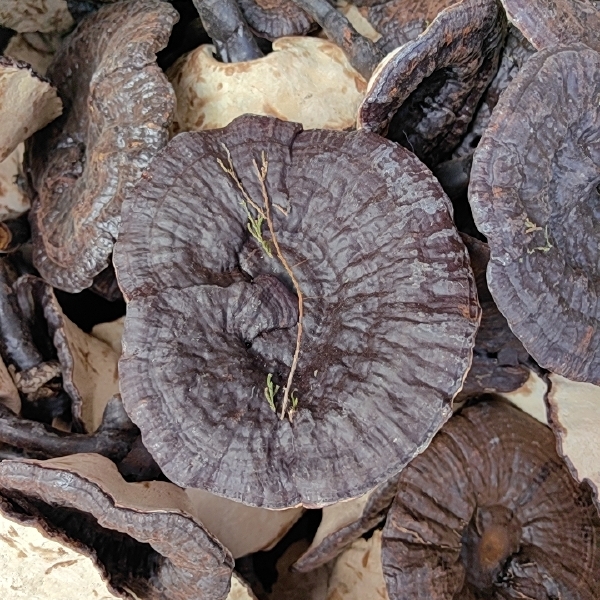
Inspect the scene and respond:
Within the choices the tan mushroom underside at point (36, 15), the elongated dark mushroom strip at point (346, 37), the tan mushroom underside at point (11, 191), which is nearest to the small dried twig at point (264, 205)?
the elongated dark mushroom strip at point (346, 37)

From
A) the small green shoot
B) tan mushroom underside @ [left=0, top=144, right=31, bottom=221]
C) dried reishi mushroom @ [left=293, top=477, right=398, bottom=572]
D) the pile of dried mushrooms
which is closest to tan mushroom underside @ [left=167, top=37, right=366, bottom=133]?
the pile of dried mushrooms

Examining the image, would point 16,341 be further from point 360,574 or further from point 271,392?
point 360,574

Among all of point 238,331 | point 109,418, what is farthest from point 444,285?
point 109,418

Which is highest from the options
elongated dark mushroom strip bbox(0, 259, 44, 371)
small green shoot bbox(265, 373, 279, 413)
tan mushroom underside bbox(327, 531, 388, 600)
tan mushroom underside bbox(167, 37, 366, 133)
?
tan mushroom underside bbox(167, 37, 366, 133)

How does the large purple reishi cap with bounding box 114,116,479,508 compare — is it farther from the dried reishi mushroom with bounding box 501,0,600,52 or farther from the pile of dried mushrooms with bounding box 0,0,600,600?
the dried reishi mushroom with bounding box 501,0,600,52

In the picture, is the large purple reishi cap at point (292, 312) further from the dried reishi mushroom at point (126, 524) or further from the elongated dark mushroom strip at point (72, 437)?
the elongated dark mushroom strip at point (72, 437)

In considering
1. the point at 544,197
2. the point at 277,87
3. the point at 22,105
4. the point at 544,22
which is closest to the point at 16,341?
the point at 22,105
